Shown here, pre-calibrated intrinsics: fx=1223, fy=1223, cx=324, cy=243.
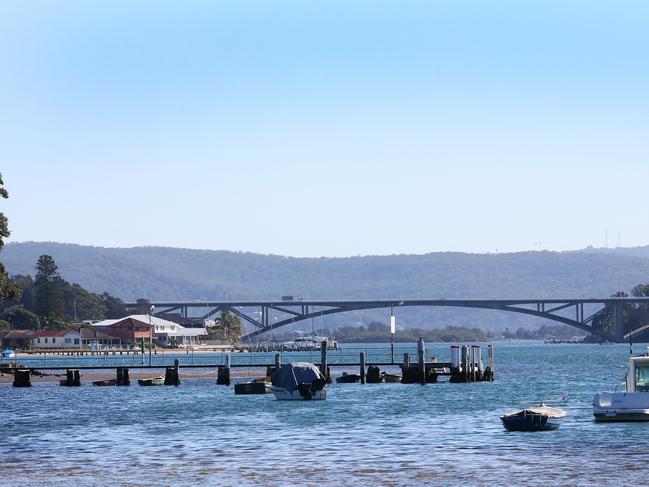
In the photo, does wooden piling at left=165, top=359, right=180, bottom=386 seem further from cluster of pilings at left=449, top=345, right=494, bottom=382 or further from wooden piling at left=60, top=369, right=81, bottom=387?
cluster of pilings at left=449, top=345, right=494, bottom=382

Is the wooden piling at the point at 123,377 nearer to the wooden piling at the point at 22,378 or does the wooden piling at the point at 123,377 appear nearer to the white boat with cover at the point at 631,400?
the wooden piling at the point at 22,378

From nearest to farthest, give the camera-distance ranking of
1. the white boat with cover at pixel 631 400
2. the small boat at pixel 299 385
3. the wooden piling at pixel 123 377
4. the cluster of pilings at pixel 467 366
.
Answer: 1. the white boat with cover at pixel 631 400
2. the small boat at pixel 299 385
3. the cluster of pilings at pixel 467 366
4. the wooden piling at pixel 123 377

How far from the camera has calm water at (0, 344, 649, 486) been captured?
152 feet

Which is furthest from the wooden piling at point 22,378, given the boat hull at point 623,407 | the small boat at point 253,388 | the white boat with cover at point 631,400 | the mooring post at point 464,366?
the boat hull at point 623,407

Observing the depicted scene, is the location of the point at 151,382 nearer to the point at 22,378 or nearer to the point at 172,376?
the point at 172,376

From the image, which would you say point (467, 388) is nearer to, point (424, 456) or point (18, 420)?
point (18, 420)

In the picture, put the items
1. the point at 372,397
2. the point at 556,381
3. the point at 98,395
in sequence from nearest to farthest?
the point at 372,397 < the point at 98,395 < the point at 556,381

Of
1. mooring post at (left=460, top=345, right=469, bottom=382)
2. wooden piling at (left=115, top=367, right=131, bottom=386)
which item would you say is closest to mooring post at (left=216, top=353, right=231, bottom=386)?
wooden piling at (left=115, top=367, right=131, bottom=386)

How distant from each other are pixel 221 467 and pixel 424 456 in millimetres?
9087

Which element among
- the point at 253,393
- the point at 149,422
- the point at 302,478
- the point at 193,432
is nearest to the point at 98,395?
the point at 253,393

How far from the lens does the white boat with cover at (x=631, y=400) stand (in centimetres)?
6469

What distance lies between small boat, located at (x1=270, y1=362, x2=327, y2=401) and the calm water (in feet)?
5.30

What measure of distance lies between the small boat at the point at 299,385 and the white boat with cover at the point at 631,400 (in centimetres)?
2857

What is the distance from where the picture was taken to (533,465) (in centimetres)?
4891
